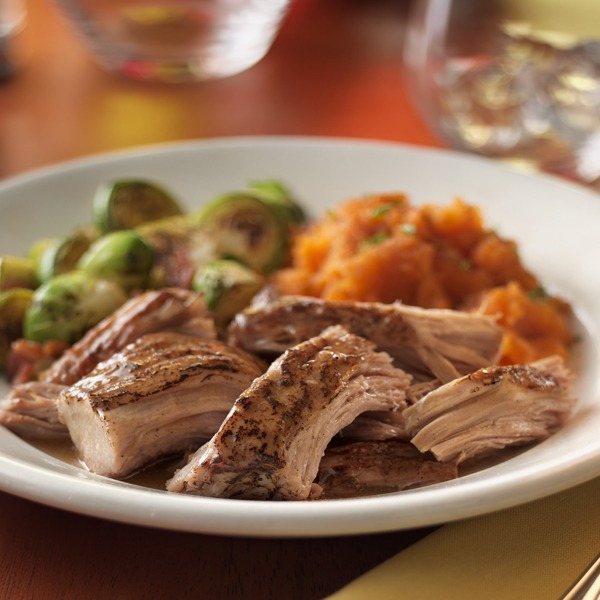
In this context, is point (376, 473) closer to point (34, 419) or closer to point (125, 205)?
point (34, 419)

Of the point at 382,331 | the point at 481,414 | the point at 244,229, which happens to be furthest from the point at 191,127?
the point at 481,414

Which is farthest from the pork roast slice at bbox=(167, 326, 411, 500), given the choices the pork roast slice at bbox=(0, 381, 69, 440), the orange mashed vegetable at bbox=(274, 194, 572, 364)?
the orange mashed vegetable at bbox=(274, 194, 572, 364)

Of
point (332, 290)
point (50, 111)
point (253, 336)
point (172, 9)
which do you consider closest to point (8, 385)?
point (253, 336)

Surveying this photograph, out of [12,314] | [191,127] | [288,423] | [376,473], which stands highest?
[288,423]

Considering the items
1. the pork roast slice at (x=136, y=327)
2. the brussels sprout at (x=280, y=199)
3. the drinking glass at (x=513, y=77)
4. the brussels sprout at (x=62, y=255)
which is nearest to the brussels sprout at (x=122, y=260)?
the brussels sprout at (x=62, y=255)

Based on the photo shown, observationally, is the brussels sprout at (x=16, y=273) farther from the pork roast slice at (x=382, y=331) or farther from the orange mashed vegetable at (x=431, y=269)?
the pork roast slice at (x=382, y=331)

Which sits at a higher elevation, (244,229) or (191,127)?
(244,229)
